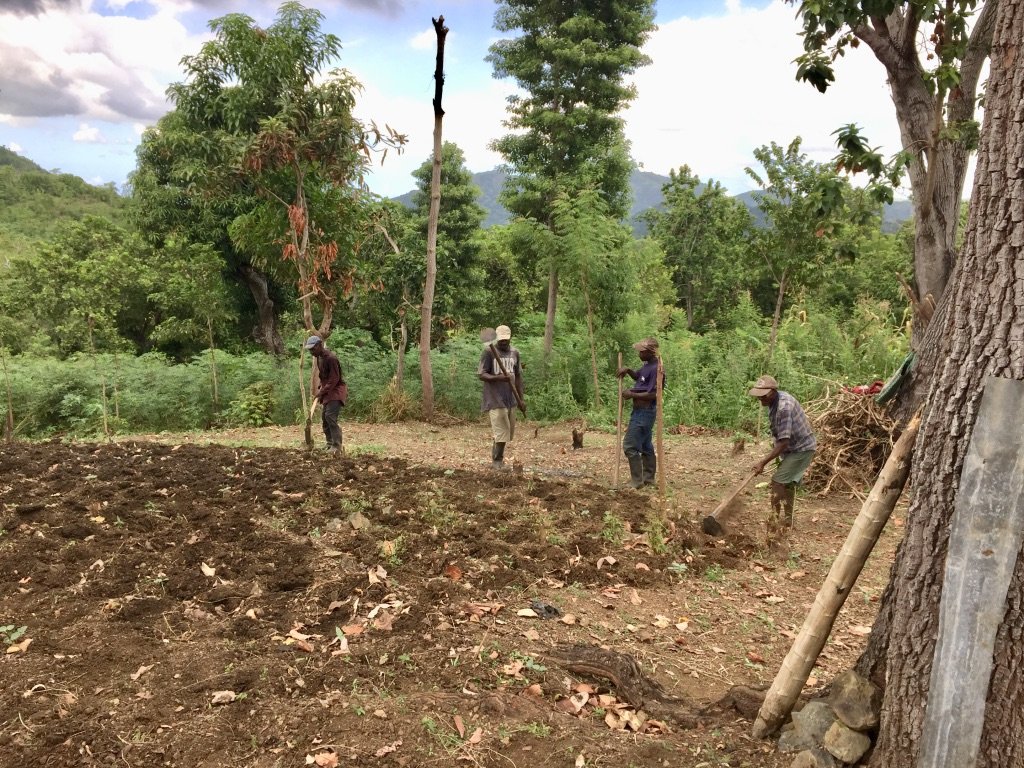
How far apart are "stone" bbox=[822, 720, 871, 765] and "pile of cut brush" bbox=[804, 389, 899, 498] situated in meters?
5.25

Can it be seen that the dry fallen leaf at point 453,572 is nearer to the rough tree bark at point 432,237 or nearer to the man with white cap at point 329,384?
the man with white cap at point 329,384

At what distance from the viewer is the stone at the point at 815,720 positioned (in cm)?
261

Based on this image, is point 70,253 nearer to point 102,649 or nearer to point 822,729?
point 102,649

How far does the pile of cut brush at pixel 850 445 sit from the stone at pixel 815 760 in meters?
5.25

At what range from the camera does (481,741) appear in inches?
112

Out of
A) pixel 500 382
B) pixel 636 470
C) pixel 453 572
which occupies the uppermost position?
pixel 500 382

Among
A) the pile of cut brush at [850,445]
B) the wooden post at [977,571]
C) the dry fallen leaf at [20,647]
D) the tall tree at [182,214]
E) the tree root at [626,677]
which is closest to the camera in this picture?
the wooden post at [977,571]

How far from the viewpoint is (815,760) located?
2.53 meters

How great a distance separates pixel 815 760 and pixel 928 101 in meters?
5.73

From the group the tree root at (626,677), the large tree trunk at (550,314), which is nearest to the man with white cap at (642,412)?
the tree root at (626,677)

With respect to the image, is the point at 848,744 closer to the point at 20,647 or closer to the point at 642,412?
the point at 20,647

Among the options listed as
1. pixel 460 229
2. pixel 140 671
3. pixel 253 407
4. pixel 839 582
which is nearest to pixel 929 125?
pixel 839 582

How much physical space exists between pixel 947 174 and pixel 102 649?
7332mm

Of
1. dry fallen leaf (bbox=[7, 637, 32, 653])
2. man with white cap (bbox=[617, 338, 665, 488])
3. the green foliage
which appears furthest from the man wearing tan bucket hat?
the green foliage
